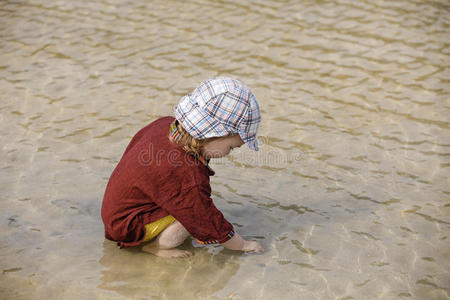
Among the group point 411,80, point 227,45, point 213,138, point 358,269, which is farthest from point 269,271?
point 227,45

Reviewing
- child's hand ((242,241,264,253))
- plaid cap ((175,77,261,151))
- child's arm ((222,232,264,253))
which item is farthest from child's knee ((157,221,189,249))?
plaid cap ((175,77,261,151))

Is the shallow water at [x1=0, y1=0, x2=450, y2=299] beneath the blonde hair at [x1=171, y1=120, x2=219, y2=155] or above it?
beneath

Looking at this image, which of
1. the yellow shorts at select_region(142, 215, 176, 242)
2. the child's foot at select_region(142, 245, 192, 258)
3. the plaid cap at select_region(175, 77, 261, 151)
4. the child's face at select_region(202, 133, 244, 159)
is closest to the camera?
the plaid cap at select_region(175, 77, 261, 151)

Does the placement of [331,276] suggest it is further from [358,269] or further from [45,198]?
[45,198]

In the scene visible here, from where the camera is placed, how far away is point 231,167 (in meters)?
3.57

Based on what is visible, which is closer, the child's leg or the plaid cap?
the plaid cap

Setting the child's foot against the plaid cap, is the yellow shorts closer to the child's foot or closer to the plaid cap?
the child's foot

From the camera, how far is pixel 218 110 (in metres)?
2.23

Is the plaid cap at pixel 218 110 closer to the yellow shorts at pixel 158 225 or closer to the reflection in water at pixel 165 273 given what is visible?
the yellow shorts at pixel 158 225

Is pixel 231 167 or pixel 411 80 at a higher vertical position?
pixel 411 80

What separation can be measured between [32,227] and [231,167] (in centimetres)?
144

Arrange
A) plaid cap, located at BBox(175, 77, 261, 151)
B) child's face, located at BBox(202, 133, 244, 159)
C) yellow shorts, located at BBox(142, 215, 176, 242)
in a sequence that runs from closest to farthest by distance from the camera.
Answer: plaid cap, located at BBox(175, 77, 261, 151), child's face, located at BBox(202, 133, 244, 159), yellow shorts, located at BBox(142, 215, 176, 242)

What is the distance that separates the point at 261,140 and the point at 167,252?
59.0 inches

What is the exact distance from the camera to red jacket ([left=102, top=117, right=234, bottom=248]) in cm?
231
